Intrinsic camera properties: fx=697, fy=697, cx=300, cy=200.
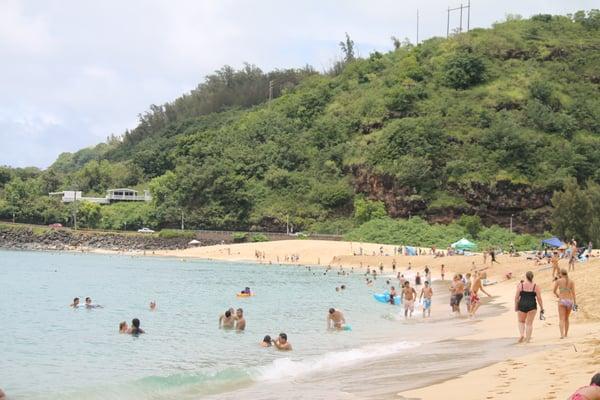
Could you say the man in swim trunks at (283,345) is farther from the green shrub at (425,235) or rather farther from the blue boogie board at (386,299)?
the green shrub at (425,235)

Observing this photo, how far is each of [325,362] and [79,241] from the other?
278 ft

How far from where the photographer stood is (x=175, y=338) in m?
22.7

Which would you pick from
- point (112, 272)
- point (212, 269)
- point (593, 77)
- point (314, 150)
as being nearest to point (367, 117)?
point (314, 150)

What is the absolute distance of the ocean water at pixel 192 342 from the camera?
15352 mm

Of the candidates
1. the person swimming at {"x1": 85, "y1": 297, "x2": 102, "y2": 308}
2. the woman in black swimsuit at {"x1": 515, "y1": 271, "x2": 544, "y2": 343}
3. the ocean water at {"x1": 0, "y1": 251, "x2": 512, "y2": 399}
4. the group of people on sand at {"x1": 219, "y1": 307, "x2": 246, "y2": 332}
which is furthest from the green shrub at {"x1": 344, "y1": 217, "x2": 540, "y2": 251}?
the woman in black swimsuit at {"x1": 515, "y1": 271, "x2": 544, "y2": 343}

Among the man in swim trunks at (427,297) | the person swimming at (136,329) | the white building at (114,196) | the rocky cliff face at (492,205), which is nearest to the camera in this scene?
the person swimming at (136,329)

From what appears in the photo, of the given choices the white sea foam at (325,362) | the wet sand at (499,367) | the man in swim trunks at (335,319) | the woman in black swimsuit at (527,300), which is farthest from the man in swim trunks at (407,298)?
the woman in black swimsuit at (527,300)

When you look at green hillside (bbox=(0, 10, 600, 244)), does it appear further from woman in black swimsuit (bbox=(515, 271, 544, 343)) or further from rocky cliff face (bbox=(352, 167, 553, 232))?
woman in black swimsuit (bbox=(515, 271, 544, 343))

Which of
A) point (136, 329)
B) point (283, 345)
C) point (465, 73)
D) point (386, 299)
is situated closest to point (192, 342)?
point (136, 329)

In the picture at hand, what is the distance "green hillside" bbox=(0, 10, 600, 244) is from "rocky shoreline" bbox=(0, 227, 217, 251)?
576cm

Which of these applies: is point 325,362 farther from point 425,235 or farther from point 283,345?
point 425,235

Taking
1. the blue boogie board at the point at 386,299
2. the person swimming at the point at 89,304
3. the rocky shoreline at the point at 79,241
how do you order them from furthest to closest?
the rocky shoreline at the point at 79,241 < the blue boogie board at the point at 386,299 < the person swimming at the point at 89,304

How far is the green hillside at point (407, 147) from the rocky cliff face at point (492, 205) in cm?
14

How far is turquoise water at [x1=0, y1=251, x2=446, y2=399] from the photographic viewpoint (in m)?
15.8
